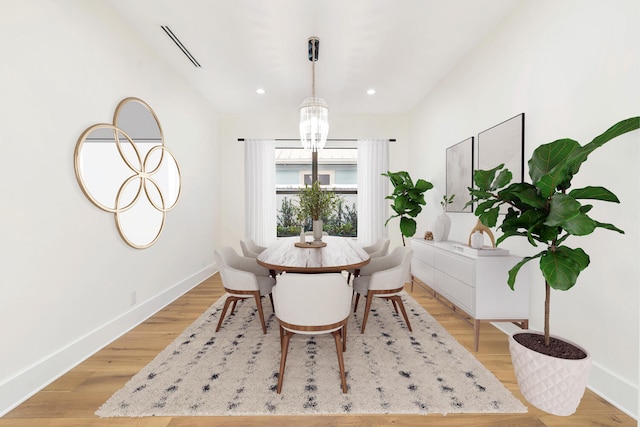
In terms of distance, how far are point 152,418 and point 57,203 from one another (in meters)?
1.66

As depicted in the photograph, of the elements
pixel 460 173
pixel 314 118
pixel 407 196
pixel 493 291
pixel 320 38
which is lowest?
pixel 493 291

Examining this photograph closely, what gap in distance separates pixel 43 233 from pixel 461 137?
4.25 meters

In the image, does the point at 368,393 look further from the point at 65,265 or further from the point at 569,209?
the point at 65,265

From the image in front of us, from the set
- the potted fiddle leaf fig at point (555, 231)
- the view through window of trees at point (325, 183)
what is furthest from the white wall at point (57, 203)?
the view through window of trees at point (325, 183)

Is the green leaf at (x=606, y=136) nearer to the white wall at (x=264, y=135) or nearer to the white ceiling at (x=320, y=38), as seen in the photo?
the white ceiling at (x=320, y=38)

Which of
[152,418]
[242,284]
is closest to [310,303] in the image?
[242,284]

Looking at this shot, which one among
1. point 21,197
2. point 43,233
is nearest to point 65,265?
point 43,233

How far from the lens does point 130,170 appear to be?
9.25ft

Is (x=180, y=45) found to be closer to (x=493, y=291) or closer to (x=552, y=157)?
(x=552, y=157)

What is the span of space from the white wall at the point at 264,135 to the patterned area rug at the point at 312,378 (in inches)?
116

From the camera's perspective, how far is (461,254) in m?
2.68

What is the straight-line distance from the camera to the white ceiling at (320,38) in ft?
8.37

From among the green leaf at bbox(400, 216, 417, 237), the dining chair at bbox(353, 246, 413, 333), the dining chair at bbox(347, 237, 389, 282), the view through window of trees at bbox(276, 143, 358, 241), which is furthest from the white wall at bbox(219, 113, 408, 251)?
the dining chair at bbox(353, 246, 413, 333)

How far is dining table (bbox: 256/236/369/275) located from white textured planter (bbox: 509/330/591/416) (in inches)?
47.1
